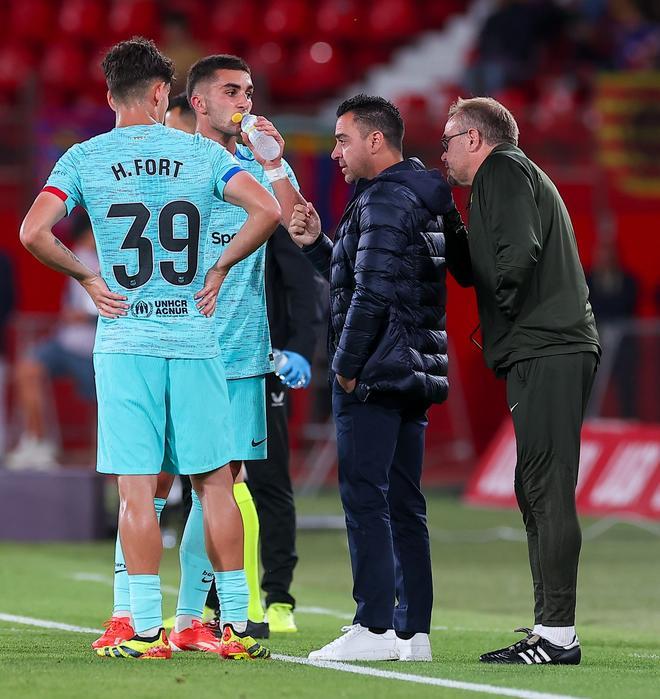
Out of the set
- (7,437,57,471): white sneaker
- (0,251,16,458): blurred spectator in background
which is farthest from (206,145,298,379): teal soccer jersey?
(0,251,16,458): blurred spectator in background

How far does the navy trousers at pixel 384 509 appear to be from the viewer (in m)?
5.84

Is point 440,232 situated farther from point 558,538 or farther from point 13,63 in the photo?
point 13,63

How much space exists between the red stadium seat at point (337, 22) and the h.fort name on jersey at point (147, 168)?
15.3m

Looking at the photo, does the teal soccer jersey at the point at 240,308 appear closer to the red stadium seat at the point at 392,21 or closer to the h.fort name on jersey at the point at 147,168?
the h.fort name on jersey at the point at 147,168

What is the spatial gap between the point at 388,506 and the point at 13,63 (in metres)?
15.4

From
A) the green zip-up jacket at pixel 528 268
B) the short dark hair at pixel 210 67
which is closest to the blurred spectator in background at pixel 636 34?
the short dark hair at pixel 210 67

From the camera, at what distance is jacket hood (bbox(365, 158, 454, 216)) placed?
5.90 m

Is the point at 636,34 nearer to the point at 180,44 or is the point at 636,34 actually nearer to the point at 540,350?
the point at 180,44

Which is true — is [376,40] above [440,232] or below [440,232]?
above

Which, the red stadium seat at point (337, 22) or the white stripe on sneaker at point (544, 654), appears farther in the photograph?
the red stadium seat at point (337, 22)

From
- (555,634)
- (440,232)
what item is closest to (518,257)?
(440,232)

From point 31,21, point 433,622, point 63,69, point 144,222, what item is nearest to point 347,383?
point 144,222

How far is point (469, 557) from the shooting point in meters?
11.2

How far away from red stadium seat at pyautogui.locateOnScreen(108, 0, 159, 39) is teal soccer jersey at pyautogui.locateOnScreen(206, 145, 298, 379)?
533 inches
